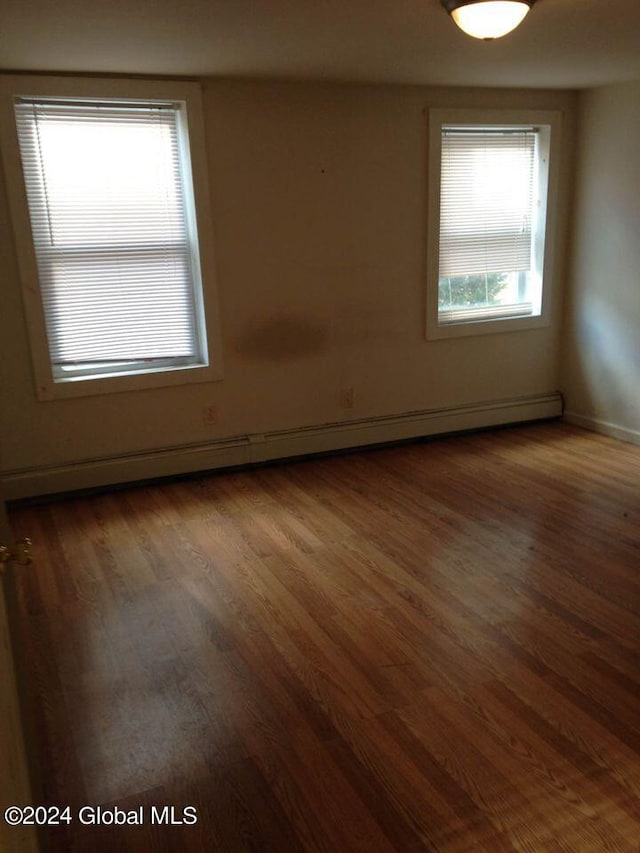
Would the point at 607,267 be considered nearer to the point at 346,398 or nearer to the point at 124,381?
the point at 346,398

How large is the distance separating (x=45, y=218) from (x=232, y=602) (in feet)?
7.68

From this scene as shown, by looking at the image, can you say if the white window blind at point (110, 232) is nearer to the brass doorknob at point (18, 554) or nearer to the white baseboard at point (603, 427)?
the brass doorknob at point (18, 554)

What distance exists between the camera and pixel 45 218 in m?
3.75

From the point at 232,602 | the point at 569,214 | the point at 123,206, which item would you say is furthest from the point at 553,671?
the point at 569,214

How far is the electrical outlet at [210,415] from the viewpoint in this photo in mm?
4320

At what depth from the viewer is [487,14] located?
98.8 inches

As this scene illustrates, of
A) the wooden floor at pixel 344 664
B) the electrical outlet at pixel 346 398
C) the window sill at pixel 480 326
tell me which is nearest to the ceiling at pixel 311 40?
the window sill at pixel 480 326

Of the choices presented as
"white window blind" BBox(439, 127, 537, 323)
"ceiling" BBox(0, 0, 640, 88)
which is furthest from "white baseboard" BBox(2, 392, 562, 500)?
"ceiling" BBox(0, 0, 640, 88)

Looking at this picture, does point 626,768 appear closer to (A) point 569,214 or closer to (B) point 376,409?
(B) point 376,409

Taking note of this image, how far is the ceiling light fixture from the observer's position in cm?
248

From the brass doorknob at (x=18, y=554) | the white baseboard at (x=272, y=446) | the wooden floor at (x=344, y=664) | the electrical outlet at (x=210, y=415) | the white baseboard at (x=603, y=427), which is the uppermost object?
the brass doorknob at (x=18, y=554)

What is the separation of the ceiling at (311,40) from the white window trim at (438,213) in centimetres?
39

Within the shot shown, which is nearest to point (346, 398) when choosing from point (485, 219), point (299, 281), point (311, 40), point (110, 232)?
point (299, 281)

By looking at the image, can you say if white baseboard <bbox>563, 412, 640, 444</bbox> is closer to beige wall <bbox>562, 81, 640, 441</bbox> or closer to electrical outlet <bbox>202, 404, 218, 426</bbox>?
beige wall <bbox>562, 81, 640, 441</bbox>
